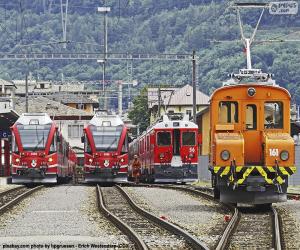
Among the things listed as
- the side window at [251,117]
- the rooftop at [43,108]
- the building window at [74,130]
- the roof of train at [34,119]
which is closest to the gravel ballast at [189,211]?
the side window at [251,117]

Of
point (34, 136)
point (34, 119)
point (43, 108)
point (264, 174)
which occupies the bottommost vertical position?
point (43, 108)

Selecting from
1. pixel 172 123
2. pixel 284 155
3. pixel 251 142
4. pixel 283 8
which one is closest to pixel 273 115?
pixel 251 142

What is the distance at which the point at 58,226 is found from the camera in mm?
19531

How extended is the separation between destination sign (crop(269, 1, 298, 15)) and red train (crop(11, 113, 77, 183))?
11218mm

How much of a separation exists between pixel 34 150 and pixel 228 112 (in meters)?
21.6

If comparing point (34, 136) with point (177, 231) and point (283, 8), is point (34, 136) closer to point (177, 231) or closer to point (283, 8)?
point (283, 8)

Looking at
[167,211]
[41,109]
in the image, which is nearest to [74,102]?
[41,109]

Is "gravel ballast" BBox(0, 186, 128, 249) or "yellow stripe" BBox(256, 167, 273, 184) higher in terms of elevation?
"yellow stripe" BBox(256, 167, 273, 184)

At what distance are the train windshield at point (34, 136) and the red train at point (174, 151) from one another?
15.8 feet

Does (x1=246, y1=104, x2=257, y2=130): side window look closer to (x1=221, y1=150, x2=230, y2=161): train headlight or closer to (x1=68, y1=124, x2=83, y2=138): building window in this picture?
(x1=221, y1=150, x2=230, y2=161): train headlight

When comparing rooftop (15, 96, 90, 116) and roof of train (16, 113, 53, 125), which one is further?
rooftop (15, 96, 90, 116)

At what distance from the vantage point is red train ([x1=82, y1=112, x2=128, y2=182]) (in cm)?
4444

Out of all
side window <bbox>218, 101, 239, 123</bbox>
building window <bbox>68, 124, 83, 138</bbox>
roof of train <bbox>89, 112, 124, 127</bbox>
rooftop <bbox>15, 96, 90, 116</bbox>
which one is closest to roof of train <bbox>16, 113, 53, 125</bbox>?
roof of train <bbox>89, 112, 124, 127</bbox>

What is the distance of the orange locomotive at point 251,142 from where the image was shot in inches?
882
